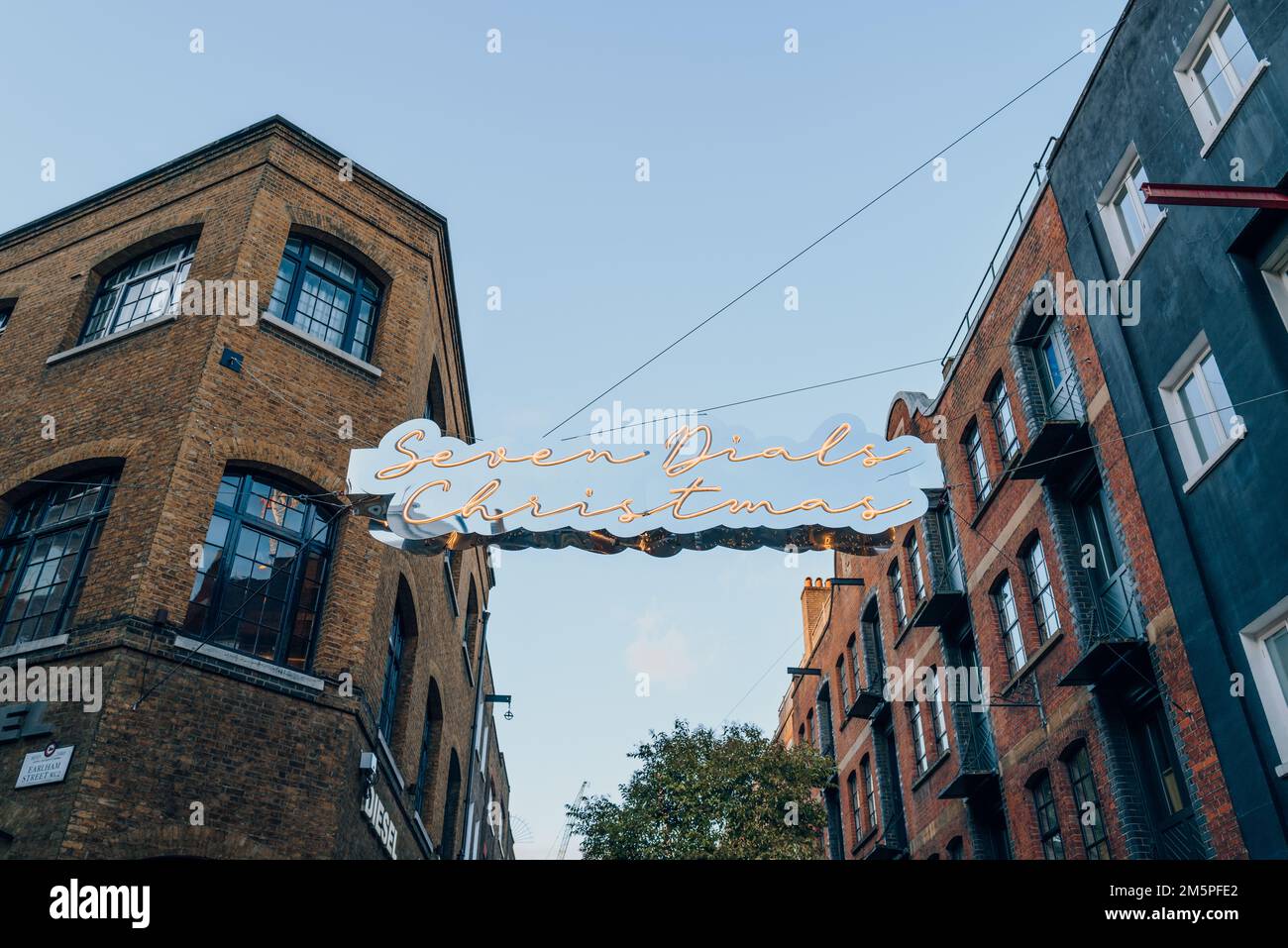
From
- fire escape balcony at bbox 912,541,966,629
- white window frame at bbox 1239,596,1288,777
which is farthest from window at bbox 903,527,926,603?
white window frame at bbox 1239,596,1288,777

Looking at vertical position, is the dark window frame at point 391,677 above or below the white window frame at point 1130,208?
below

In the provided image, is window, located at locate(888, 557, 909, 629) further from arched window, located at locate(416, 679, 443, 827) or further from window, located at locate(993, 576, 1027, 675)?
arched window, located at locate(416, 679, 443, 827)

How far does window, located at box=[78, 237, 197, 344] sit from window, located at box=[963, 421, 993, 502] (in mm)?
15014

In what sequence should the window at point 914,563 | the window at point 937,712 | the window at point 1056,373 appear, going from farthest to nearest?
the window at point 914,563
the window at point 937,712
the window at point 1056,373

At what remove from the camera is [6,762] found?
11.3 m

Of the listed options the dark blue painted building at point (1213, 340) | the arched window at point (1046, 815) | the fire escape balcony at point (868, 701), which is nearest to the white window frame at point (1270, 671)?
the dark blue painted building at point (1213, 340)

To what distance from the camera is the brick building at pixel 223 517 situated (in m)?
11.4

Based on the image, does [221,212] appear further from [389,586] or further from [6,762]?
[6,762]

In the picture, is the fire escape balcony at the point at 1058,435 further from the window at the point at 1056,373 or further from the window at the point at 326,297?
the window at the point at 326,297

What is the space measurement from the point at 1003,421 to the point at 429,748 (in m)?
12.7

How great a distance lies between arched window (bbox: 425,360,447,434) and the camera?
758 inches

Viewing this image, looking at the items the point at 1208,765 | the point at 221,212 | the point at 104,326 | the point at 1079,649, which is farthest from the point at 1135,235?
the point at 104,326

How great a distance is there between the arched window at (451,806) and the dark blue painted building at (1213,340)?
46.5ft
